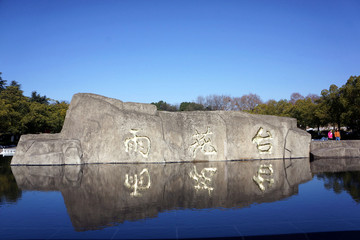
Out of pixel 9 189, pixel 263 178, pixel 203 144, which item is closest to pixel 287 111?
pixel 203 144

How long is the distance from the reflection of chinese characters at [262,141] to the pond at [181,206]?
5476 mm

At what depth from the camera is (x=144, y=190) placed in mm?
7953

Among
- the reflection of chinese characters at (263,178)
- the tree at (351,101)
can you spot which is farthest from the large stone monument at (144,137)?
the tree at (351,101)

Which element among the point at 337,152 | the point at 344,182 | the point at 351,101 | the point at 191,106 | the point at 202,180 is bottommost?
the point at 344,182

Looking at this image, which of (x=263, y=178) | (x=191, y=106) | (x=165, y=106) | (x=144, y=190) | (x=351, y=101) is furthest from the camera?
(x=165, y=106)

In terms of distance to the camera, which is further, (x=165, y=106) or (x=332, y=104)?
(x=165, y=106)

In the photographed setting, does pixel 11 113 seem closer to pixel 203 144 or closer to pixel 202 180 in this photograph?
pixel 203 144

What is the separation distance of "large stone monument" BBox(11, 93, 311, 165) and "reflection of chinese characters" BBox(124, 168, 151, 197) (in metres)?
3.65

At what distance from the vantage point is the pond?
471cm

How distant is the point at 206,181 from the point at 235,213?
3579mm

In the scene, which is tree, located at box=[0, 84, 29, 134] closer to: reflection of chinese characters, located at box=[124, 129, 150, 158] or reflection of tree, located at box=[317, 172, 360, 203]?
reflection of chinese characters, located at box=[124, 129, 150, 158]

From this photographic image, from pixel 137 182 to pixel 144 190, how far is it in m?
1.35

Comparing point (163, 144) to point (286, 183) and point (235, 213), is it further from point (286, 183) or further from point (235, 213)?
point (235, 213)

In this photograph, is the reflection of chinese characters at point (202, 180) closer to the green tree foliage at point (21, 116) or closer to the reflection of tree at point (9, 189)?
the reflection of tree at point (9, 189)
